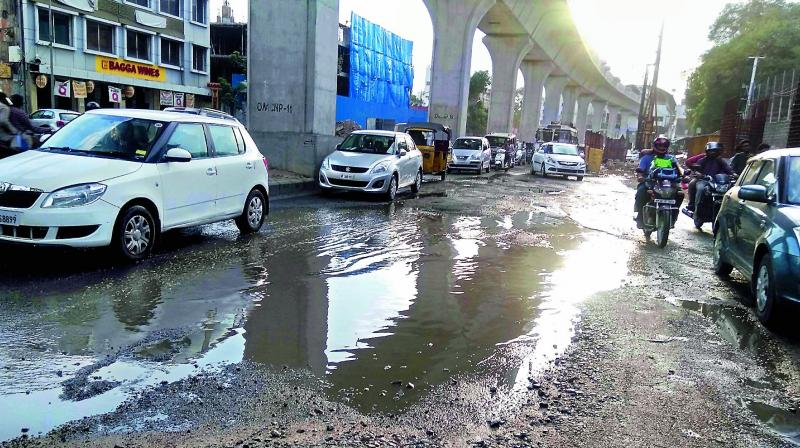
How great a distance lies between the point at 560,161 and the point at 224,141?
20550 mm

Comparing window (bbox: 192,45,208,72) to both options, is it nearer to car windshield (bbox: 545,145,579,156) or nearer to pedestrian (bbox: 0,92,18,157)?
car windshield (bbox: 545,145,579,156)

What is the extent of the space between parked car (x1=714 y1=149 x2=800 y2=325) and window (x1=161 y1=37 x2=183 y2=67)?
4052 centimetres

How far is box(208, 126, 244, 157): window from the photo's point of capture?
794 cm

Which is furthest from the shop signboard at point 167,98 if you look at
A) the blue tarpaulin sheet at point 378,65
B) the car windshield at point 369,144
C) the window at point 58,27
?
the car windshield at point 369,144

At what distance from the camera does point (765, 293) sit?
5.54 m

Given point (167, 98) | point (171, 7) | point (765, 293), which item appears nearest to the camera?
point (765, 293)

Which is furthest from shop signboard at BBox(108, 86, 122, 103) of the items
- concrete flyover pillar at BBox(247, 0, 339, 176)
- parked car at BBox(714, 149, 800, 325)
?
parked car at BBox(714, 149, 800, 325)

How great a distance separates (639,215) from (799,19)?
1980 inches

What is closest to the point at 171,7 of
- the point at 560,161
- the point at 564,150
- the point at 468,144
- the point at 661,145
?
the point at 468,144

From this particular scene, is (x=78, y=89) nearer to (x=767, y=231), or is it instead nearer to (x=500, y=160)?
(x=500, y=160)

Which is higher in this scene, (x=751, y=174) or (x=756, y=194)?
(x=751, y=174)

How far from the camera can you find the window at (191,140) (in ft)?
23.6

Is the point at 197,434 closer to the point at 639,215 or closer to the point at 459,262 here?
the point at 459,262

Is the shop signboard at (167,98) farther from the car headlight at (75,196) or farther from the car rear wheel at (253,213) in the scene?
the car headlight at (75,196)
